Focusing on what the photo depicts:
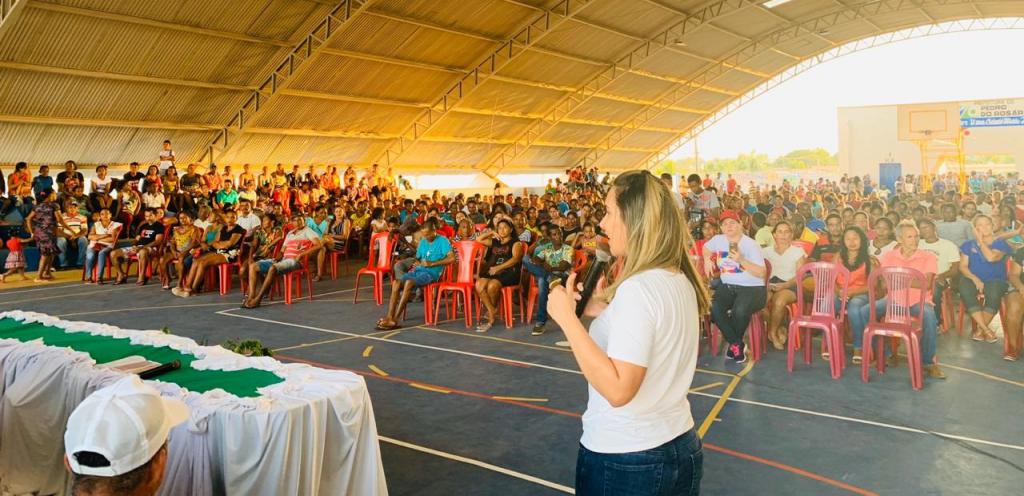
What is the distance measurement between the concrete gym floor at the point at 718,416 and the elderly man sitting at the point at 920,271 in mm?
165

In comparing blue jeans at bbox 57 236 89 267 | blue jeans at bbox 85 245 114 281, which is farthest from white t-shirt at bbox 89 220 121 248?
blue jeans at bbox 57 236 89 267

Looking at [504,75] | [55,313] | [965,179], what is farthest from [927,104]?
[55,313]

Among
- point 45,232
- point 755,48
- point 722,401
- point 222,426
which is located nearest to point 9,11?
point 45,232

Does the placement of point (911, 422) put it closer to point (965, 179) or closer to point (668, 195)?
point (668, 195)

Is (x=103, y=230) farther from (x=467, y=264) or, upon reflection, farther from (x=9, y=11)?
(x=467, y=264)

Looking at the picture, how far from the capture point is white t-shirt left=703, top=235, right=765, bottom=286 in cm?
602

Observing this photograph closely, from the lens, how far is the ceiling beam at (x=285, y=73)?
15.9 meters

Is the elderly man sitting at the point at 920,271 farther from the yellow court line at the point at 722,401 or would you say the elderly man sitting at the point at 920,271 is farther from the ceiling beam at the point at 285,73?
the ceiling beam at the point at 285,73

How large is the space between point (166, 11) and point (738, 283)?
42.8ft

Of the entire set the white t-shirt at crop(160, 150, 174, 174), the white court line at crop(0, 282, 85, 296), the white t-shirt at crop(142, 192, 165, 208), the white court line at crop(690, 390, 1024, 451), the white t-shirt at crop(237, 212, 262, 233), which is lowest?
the white court line at crop(690, 390, 1024, 451)

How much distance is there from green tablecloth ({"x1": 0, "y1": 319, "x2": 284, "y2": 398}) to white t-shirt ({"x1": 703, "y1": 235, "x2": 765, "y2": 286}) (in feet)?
14.0

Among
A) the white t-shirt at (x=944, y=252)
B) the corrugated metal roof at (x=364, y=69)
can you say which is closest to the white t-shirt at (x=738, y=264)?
the white t-shirt at (x=944, y=252)

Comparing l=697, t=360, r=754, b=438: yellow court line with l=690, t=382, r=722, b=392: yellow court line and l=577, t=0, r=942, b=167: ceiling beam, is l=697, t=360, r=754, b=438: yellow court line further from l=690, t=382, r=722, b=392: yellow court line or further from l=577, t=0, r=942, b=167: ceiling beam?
l=577, t=0, r=942, b=167: ceiling beam

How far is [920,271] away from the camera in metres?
5.58
